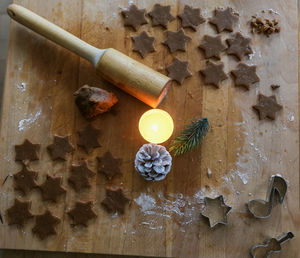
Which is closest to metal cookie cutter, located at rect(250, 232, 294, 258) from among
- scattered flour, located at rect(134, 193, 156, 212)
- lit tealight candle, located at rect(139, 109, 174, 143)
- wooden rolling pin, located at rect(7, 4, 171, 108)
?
scattered flour, located at rect(134, 193, 156, 212)

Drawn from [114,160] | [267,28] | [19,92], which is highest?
[267,28]

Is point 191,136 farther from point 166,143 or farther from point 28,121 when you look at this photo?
point 28,121

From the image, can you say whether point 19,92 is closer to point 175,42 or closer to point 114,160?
point 114,160

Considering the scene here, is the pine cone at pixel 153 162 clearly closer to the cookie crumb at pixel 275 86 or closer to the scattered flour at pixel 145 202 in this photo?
the scattered flour at pixel 145 202

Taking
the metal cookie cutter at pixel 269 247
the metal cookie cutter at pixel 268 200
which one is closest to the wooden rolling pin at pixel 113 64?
the metal cookie cutter at pixel 268 200

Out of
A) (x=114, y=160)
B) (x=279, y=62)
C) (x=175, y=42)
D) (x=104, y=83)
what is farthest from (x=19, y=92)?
(x=279, y=62)

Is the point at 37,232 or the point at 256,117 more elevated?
the point at 256,117

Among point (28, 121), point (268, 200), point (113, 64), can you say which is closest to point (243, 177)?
point (268, 200)
